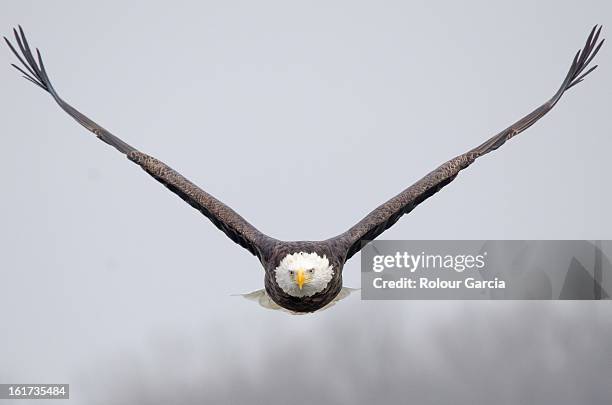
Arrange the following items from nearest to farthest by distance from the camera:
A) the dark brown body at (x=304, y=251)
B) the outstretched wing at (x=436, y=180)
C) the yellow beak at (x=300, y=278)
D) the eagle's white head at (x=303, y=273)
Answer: the yellow beak at (x=300, y=278) → the eagle's white head at (x=303, y=273) → the dark brown body at (x=304, y=251) → the outstretched wing at (x=436, y=180)

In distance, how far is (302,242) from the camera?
10.3 metres

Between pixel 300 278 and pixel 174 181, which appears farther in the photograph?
pixel 174 181

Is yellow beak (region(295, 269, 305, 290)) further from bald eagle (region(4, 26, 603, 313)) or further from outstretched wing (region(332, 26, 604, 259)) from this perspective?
outstretched wing (region(332, 26, 604, 259))

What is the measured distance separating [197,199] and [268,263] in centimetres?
184

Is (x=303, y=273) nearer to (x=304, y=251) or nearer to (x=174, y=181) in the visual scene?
(x=304, y=251)

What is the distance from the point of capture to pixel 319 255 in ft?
32.9

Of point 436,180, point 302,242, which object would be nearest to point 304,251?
point 302,242

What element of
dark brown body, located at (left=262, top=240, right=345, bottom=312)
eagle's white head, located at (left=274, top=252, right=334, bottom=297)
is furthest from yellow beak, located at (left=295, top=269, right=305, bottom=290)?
dark brown body, located at (left=262, top=240, right=345, bottom=312)

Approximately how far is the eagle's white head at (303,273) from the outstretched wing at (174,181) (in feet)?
2.31

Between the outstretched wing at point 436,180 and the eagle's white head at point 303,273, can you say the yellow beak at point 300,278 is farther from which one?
the outstretched wing at point 436,180

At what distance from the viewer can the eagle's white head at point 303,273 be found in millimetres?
9805

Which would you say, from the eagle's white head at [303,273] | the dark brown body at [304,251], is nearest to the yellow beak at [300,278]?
the eagle's white head at [303,273]

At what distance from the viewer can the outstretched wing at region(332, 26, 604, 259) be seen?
11156 millimetres

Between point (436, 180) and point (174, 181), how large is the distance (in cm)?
396
